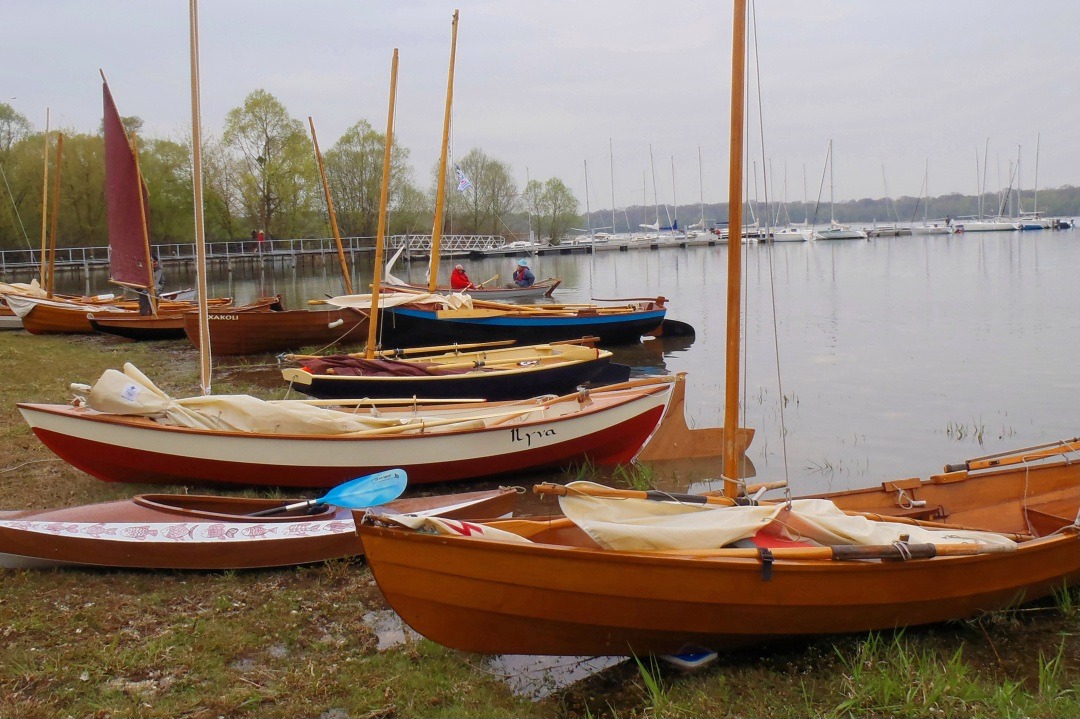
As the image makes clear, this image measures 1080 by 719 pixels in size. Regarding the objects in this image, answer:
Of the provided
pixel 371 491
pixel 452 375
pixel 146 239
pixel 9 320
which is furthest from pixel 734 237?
pixel 9 320

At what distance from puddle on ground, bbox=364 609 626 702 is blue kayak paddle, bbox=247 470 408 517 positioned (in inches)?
38.6

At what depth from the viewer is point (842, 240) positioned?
308 feet

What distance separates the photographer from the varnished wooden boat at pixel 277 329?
18.4 meters

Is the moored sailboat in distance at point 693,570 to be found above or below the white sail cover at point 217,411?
below

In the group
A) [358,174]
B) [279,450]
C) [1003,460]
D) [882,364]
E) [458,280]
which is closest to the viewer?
[1003,460]

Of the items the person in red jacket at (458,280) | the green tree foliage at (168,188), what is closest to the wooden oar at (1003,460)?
the person in red jacket at (458,280)

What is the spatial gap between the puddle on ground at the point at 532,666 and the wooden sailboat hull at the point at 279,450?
2842mm

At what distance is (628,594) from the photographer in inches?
188

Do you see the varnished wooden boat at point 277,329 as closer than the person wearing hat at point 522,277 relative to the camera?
Yes

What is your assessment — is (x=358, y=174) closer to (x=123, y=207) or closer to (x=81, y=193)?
(x=81, y=193)

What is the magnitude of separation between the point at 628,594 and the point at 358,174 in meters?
63.9

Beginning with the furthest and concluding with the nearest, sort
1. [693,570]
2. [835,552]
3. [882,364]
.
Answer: [882,364]
[835,552]
[693,570]

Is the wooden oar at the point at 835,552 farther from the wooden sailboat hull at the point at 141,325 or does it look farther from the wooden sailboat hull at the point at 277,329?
the wooden sailboat hull at the point at 141,325

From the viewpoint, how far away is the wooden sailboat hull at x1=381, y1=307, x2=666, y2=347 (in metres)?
18.6
